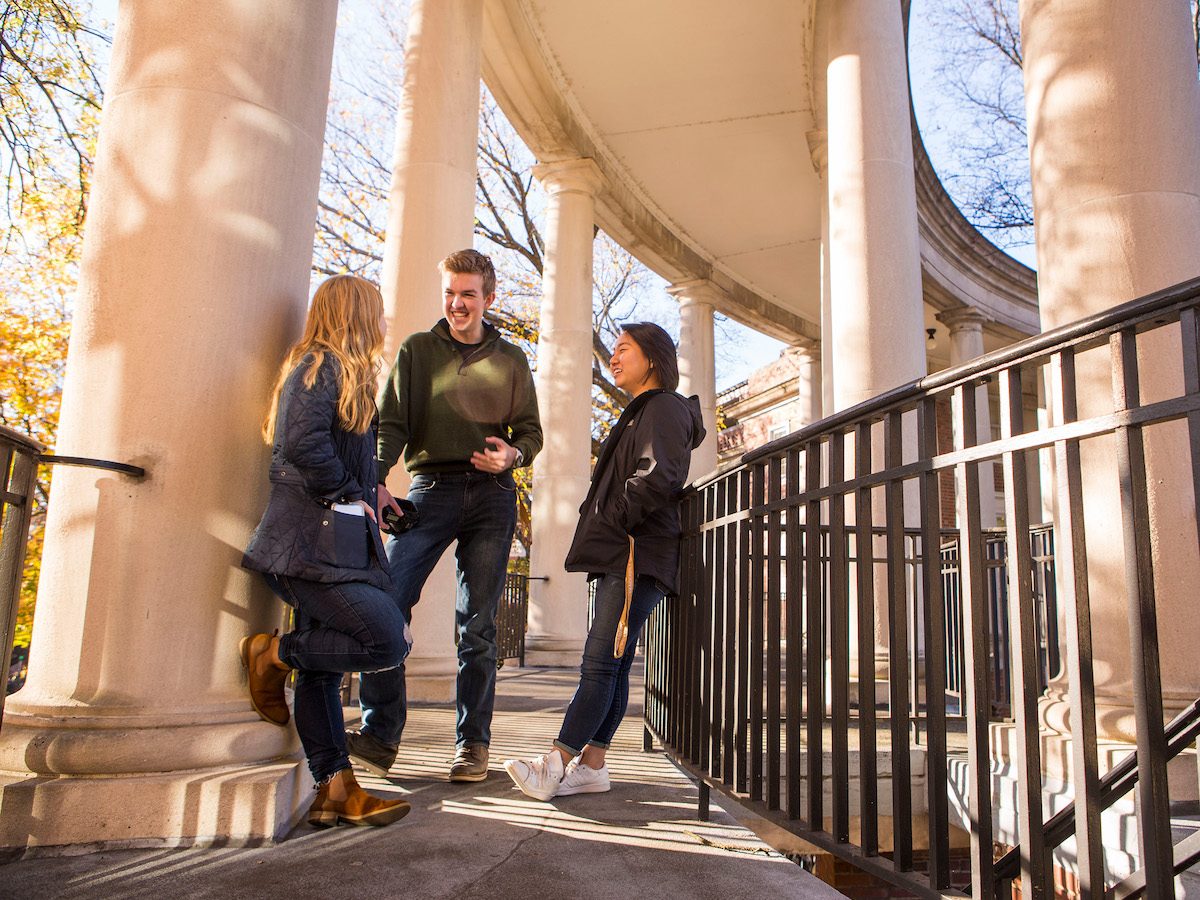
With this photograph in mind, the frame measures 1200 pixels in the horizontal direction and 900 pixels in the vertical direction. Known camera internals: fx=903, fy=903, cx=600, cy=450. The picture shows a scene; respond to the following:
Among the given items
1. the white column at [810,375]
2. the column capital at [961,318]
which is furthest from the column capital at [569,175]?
the white column at [810,375]

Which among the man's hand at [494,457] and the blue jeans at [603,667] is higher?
the man's hand at [494,457]

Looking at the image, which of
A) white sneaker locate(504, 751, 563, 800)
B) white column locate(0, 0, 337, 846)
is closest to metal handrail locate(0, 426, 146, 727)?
white column locate(0, 0, 337, 846)

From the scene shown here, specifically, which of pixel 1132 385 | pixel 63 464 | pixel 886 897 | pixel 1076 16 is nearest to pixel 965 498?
pixel 1132 385

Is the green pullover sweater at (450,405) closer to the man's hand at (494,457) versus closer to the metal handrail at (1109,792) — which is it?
the man's hand at (494,457)

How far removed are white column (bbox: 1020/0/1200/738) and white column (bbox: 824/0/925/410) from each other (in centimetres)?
361

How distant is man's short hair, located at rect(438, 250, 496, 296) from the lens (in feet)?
14.6

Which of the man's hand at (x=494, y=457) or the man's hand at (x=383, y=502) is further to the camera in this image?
the man's hand at (x=494, y=457)

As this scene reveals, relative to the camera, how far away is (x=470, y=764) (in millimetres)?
4273

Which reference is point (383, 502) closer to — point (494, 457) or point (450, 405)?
point (494, 457)

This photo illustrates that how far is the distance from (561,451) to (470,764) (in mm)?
10130

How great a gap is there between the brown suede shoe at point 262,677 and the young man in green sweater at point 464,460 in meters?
0.76

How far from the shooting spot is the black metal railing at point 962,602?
5.63ft

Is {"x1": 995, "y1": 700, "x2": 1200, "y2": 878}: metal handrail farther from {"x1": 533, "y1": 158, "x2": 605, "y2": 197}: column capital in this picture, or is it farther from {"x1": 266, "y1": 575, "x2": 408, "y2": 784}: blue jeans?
{"x1": 533, "y1": 158, "x2": 605, "y2": 197}: column capital

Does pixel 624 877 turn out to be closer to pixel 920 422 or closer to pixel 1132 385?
pixel 920 422
